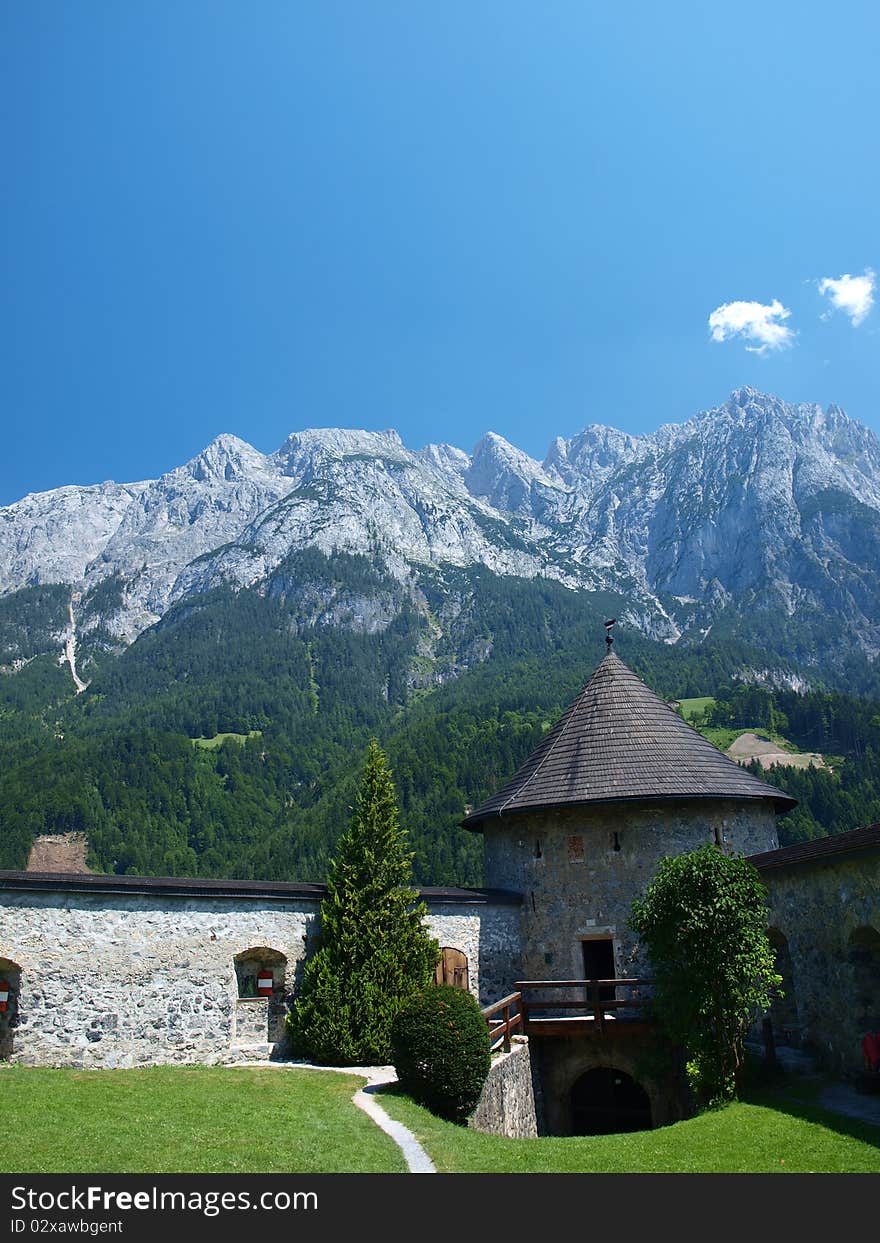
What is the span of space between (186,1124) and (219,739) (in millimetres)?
117084

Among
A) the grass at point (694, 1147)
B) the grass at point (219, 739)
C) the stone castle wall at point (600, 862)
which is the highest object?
the grass at point (219, 739)

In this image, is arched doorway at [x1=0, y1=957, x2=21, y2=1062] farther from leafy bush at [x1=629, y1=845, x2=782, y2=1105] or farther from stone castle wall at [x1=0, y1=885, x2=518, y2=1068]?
leafy bush at [x1=629, y1=845, x2=782, y2=1105]

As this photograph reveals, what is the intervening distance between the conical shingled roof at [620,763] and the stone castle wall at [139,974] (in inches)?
261

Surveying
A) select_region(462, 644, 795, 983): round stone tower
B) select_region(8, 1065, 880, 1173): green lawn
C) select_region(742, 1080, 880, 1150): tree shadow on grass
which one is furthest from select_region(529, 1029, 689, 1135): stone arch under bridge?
select_region(8, 1065, 880, 1173): green lawn

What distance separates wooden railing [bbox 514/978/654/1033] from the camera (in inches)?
669

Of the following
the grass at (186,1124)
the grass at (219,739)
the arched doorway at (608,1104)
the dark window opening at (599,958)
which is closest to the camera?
the grass at (186,1124)

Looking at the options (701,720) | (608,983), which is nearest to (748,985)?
(608,983)

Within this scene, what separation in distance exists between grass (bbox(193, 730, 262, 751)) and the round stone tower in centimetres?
10419

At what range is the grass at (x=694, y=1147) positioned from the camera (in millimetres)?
9539

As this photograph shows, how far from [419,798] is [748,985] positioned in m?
79.6

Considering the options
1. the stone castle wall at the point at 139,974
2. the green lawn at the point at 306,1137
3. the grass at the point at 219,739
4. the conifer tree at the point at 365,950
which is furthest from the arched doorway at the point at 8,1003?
the grass at the point at 219,739

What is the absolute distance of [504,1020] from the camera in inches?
688

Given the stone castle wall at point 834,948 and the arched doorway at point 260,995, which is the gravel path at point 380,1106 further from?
the stone castle wall at point 834,948

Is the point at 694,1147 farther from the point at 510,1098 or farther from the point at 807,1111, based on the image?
the point at 510,1098
